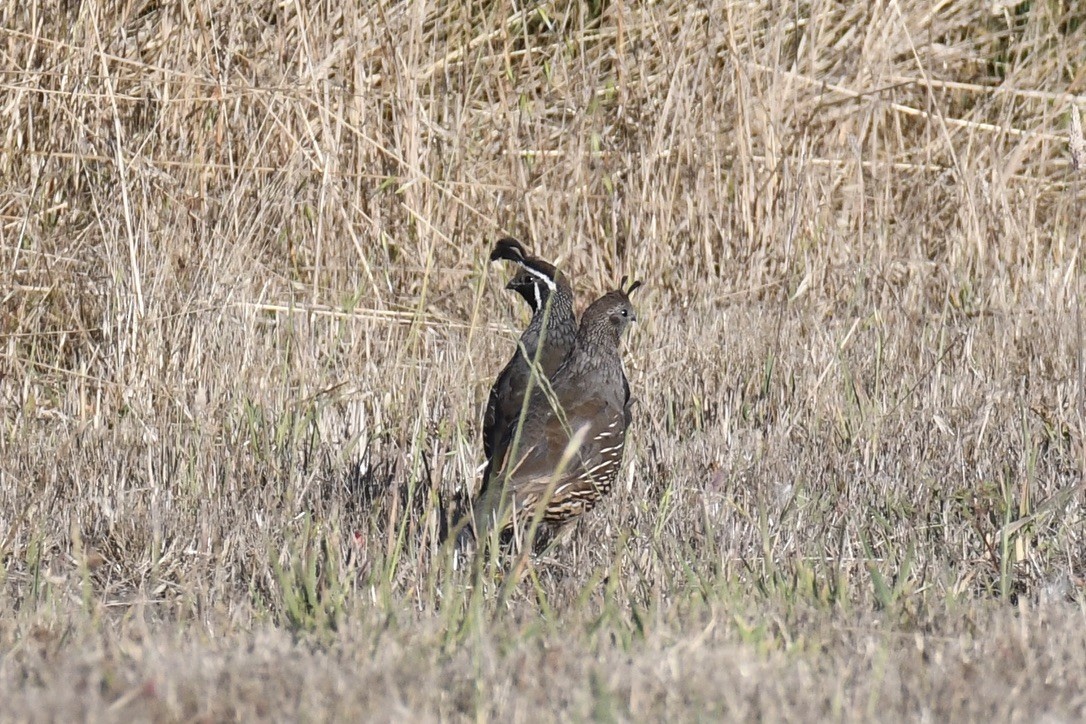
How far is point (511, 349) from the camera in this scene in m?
5.48

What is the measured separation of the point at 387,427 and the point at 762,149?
282 centimetres

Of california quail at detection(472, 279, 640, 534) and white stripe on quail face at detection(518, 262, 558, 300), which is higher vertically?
white stripe on quail face at detection(518, 262, 558, 300)

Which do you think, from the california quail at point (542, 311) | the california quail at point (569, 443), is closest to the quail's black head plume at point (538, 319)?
the california quail at point (542, 311)

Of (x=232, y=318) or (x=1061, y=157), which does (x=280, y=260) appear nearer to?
(x=232, y=318)

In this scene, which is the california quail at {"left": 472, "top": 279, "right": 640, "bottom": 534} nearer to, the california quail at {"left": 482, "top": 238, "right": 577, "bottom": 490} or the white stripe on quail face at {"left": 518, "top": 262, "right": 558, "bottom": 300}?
the california quail at {"left": 482, "top": 238, "right": 577, "bottom": 490}

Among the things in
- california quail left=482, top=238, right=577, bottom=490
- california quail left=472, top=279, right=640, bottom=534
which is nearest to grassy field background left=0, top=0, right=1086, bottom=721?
california quail left=472, top=279, right=640, bottom=534

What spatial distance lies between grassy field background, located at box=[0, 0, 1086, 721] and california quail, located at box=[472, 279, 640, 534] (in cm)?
14

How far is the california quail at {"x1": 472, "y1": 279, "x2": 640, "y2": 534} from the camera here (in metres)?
3.53

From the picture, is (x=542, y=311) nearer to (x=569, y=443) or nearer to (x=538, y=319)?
(x=538, y=319)

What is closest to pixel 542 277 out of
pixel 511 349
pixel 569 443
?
pixel 511 349

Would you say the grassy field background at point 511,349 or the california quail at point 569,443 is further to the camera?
the california quail at point 569,443

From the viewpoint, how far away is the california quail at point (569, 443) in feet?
11.6

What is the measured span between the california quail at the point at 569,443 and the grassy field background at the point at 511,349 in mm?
143

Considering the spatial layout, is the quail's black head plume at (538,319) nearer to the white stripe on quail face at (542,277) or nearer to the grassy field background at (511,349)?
the white stripe on quail face at (542,277)
